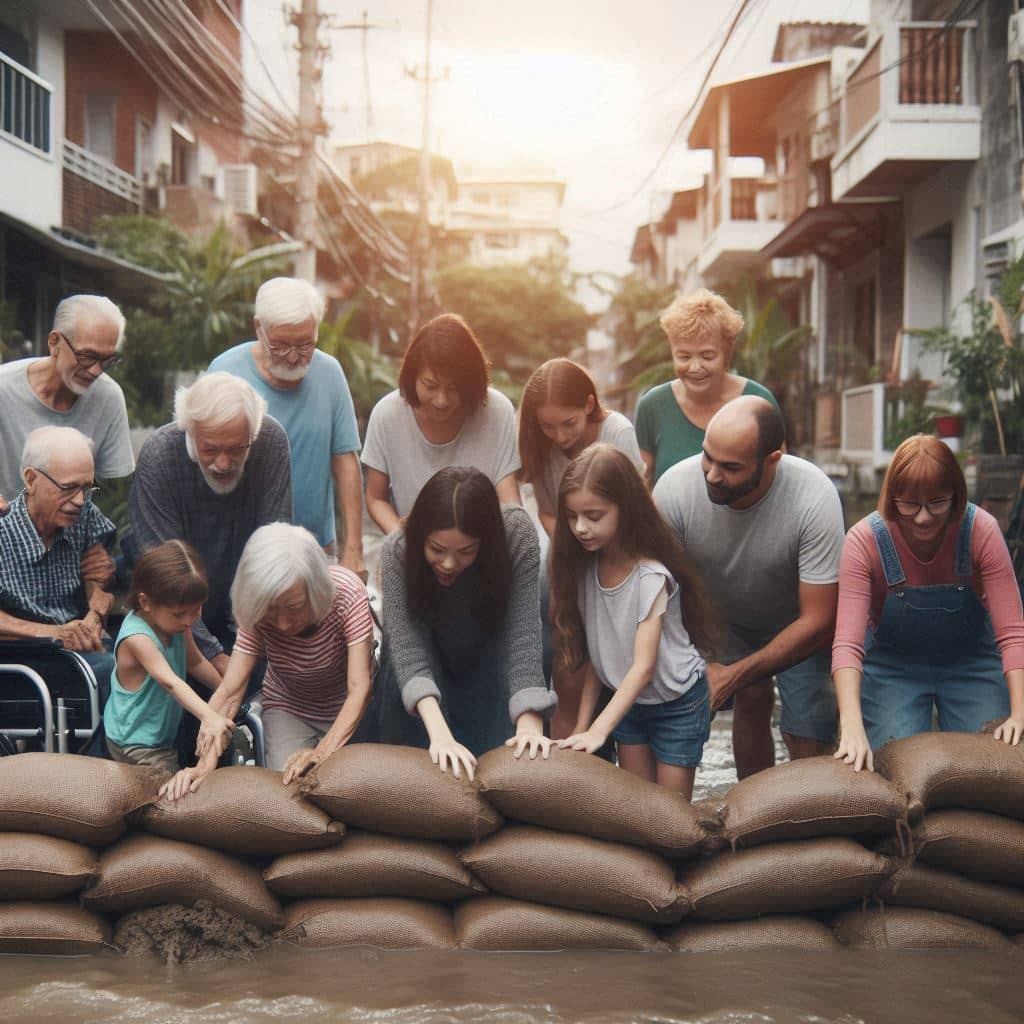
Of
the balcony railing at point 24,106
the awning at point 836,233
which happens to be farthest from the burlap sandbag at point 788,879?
the awning at point 836,233

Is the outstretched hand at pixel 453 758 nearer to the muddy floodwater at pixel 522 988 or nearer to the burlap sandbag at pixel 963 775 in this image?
the muddy floodwater at pixel 522 988

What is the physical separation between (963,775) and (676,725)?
2.46 feet

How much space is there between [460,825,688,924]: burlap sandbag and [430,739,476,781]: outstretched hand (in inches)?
7.6

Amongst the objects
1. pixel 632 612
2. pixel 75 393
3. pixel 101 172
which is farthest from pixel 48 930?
pixel 101 172

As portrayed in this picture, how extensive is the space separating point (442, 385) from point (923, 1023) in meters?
2.17

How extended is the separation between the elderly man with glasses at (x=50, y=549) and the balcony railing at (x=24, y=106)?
8160 millimetres

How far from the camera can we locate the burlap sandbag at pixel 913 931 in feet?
10.4

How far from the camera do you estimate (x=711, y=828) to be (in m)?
3.20

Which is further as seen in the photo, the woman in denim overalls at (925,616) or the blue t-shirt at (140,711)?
the blue t-shirt at (140,711)

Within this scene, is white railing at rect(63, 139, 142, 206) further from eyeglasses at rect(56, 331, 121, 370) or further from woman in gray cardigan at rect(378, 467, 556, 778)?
woman in gray cardigan at rect(378, 467, 556, 778)

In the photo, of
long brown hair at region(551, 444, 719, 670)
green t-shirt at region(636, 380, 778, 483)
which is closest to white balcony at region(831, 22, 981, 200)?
green t-shirt at region(636, 380, 778, 483)

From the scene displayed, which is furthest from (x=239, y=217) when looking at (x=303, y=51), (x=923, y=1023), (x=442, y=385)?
(x=923, y=1023)

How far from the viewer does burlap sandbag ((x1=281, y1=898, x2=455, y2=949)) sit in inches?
124

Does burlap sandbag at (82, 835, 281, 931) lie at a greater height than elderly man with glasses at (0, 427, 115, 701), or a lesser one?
lesser
